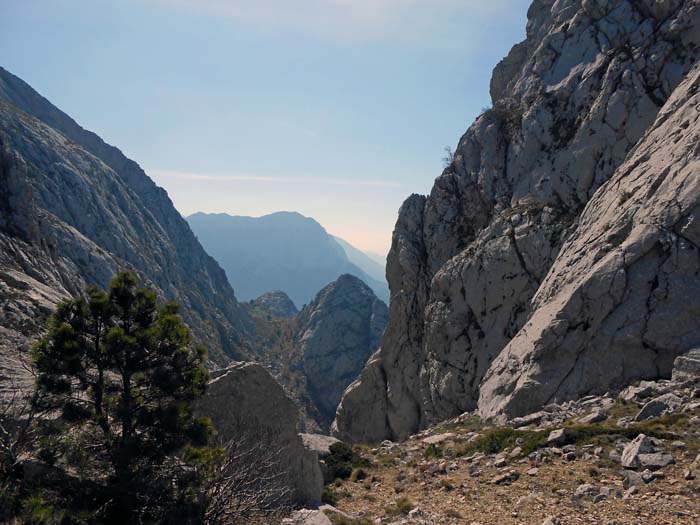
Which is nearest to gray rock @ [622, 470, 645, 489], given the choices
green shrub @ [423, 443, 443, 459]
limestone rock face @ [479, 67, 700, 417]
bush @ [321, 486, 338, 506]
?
green shrub @ [423, 443, 443, 459]

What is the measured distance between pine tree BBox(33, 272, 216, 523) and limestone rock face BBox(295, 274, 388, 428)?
428 feet

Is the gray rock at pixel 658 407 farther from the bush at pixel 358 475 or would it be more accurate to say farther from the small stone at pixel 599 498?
A: the bush at pixel 358 475

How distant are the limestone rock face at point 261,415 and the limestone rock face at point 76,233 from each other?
26.8ft

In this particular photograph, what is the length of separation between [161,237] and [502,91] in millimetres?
125497

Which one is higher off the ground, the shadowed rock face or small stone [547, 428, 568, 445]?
the shadowed rock face

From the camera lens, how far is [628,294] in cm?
2464

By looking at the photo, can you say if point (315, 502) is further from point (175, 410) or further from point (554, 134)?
point (554, 134)

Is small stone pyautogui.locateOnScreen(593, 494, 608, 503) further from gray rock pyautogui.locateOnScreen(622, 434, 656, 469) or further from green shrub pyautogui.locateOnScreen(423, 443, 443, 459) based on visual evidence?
green shrub pyautogui.locateOnScreen(423, 443, 443, 459)

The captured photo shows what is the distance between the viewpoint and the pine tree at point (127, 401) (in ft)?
39.4

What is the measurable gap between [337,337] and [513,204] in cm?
12132

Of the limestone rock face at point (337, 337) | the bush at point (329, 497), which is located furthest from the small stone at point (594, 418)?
the limestone rock face at point (337, 337)

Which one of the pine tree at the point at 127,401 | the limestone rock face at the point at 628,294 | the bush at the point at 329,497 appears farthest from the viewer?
the limestone rock face at the point at 628,294

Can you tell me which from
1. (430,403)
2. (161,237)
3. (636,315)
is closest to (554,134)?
(636,315)

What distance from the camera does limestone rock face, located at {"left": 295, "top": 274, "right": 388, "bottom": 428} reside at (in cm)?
14750
